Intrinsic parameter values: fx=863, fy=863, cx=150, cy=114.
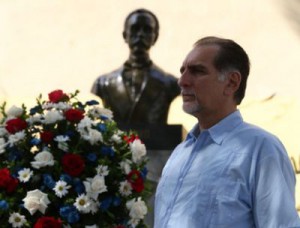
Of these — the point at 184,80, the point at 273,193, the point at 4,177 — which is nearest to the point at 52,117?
the point at 4,177

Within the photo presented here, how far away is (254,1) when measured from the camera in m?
8.62

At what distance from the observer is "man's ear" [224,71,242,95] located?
197 cm

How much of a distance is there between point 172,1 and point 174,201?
702 cm

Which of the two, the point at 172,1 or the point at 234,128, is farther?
the point at 172,1

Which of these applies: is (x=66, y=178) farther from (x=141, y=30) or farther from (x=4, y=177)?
(x=141, y=30)

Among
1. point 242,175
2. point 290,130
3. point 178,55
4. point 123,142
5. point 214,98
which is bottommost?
point 290,130

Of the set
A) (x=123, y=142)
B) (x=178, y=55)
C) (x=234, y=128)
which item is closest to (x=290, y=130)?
(x=178, y=55)

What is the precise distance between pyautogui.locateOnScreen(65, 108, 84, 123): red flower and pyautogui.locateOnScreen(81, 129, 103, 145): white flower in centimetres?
9

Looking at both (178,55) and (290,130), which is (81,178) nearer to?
(290,130)

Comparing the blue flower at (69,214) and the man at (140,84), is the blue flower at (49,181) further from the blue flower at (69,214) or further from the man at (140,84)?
the man at (140,84)

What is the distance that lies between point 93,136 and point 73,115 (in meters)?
0.13

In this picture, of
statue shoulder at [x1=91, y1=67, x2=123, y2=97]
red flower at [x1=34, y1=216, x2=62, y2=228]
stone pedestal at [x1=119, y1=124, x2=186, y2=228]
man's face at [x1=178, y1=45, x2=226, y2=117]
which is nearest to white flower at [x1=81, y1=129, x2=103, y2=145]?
red flower at [x1=34, y1=216, x2=62, y2=228]

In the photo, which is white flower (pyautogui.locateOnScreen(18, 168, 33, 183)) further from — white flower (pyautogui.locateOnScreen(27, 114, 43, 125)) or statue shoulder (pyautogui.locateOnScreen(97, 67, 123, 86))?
statue shoulder (pyautogui.locateOnScreen(97, 67, 123, 86))

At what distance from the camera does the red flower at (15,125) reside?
2951 millimetres
